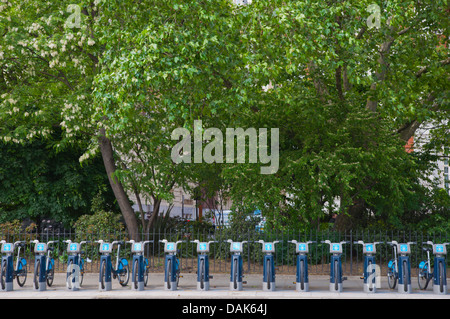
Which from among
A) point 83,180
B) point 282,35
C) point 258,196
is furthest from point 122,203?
point 282,35

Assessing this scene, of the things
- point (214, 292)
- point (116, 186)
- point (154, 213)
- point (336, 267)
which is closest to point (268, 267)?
point (214, 292)

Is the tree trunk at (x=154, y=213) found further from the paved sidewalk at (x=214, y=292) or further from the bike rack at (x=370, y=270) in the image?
the bike rack at (x=370, y=270)

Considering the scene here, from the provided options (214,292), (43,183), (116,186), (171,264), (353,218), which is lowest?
(214,292)

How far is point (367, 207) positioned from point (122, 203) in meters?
8.38

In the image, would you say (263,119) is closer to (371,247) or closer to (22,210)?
(371,247)

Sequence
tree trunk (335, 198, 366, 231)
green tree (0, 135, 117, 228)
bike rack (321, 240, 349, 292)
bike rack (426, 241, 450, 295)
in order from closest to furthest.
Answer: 1. bike rack (426, 241, 450, 295)
2. bike rack (321, 240, 349, 292)
3. tree trunk (335, 198, 366, 231)
4. green tree (0, 135, 117, 228)

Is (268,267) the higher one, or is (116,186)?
(116,186)

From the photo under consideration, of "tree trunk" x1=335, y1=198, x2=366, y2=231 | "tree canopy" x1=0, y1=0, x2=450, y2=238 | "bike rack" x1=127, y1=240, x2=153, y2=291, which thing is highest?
"tree canopy" x1=0, y1=0, x2=450, y2=238

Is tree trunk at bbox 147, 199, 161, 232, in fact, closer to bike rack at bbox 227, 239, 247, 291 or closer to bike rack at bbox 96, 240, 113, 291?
bike rack at bbox 96, 240, 113, 291

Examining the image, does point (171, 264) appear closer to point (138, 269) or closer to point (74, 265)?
point (138, 269)

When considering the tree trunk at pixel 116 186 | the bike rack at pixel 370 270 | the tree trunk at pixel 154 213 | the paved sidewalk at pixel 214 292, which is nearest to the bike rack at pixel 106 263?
the paved sidewalk at pixel 214 292

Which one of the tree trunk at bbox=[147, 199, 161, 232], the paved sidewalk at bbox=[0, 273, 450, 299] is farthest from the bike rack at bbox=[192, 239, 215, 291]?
the tree trunk at bbox=[147, 199, 161, 232]

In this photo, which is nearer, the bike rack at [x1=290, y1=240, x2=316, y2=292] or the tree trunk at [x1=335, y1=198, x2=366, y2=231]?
the bike rack at [x1=290, y1=240, x2=316, y2=292]

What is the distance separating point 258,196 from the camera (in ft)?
41.5
